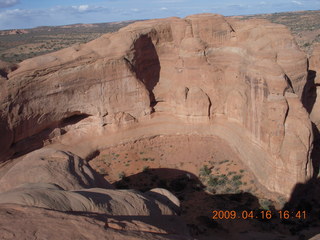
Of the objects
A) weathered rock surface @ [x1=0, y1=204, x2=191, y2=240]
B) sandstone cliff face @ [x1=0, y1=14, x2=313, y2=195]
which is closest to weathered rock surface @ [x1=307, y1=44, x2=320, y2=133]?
sandstone cliff face @ [x1=0, y1=14, x2=313, y2=195]

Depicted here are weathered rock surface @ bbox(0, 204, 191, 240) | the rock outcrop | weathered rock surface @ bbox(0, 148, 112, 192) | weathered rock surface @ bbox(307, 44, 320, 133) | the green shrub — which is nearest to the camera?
weathered rock surface @ bbox(0, 204, 191, 240)

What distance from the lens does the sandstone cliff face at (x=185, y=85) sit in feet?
51.1

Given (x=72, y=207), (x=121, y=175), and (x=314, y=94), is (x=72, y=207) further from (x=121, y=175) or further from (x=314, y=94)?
(x=314, y=94)

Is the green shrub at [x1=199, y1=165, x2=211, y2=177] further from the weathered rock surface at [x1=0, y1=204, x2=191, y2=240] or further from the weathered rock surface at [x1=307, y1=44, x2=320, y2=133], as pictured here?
the weathered rock surface at [x1=0, y1=204, x2=191, y2=240]

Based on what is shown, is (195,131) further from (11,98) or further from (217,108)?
(11,98)

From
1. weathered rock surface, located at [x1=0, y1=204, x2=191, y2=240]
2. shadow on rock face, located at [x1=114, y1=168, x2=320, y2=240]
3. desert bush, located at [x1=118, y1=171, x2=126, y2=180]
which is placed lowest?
shadow on rock face, located at [x1=114, y1=168, x2=320, y2=240]
